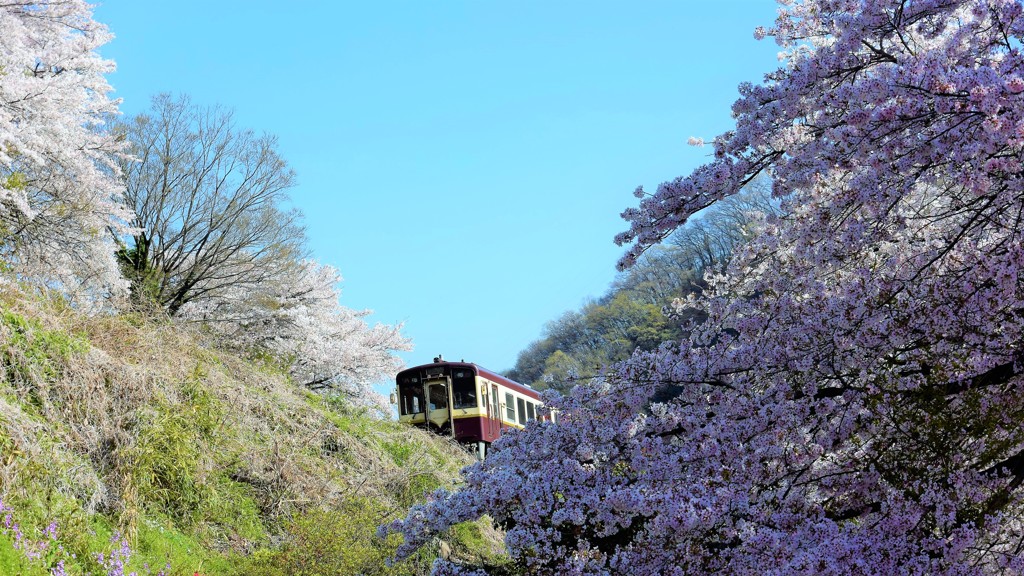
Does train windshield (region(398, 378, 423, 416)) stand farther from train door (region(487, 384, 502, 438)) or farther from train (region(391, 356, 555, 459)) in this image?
train door (region(487, 384, 502, 438))

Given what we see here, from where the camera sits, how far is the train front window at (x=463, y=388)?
19.1m

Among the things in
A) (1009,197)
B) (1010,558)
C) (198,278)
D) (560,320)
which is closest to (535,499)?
(1010,558)

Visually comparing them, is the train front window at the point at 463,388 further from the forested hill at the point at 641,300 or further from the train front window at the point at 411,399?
the forested hill at the point at 641,300

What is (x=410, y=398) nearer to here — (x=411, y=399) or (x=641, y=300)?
(x=411, y=399)

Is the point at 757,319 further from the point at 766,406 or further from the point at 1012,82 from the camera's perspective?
the point at 1012,82

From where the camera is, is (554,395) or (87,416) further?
(87,416)

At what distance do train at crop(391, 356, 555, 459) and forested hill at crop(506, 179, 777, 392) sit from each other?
93.8 ft

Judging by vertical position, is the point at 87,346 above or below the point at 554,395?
above

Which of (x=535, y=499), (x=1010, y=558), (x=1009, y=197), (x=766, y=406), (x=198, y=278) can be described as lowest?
(x=1010, y=558)

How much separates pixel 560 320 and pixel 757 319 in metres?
58.7

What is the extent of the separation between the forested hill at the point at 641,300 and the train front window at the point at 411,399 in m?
28.8

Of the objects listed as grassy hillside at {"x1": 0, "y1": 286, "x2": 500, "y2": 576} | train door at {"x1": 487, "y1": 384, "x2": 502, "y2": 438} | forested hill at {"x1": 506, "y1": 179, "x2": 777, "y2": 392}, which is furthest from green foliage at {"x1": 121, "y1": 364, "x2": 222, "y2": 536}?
forested hill at {"x1": 506, "y1": 179, "x2": 777, "y2": 392}

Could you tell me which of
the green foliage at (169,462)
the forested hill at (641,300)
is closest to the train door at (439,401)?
the green foliage at (169,462)

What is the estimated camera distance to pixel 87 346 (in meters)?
8.67
